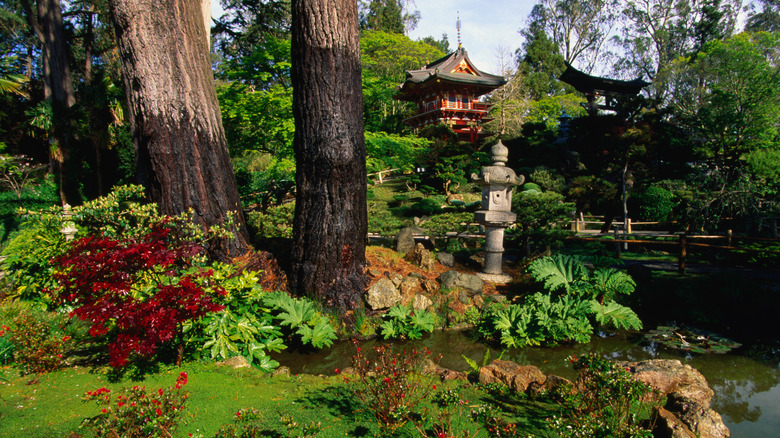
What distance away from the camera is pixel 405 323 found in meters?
5.92

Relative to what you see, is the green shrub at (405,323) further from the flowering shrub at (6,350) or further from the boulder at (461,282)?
the flowering shrub at (6,350)

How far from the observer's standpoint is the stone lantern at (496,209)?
761 centimetres

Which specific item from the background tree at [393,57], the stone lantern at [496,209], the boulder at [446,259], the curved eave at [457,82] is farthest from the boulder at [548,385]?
the curved eave at [457,82]

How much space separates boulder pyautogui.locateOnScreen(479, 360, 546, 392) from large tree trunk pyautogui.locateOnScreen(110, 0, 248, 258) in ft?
13.9

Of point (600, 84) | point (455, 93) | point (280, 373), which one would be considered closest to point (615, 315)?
point (280, 373)

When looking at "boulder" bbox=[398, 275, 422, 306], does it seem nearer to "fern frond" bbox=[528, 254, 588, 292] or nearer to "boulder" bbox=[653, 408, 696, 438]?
"fern frond" bbox=[528, 254, 588, 292]

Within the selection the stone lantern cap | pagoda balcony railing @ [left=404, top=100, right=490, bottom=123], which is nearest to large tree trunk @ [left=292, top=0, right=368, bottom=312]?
the stone lantern cap

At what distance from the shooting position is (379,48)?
103 feet

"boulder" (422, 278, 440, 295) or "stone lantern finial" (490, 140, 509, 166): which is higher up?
"stone lantern finial" (490, 140, 509, 166)

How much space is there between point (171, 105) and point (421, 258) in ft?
16.1

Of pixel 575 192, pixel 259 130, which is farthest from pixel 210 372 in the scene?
pixel 575 192

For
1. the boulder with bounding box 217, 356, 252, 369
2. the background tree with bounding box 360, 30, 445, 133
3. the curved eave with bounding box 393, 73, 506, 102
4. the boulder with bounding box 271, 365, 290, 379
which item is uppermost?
the background tree with bounding box 360, 30, 445, 133

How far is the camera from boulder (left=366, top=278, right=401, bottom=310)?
6.15 m

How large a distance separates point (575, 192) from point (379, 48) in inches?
A: 847
